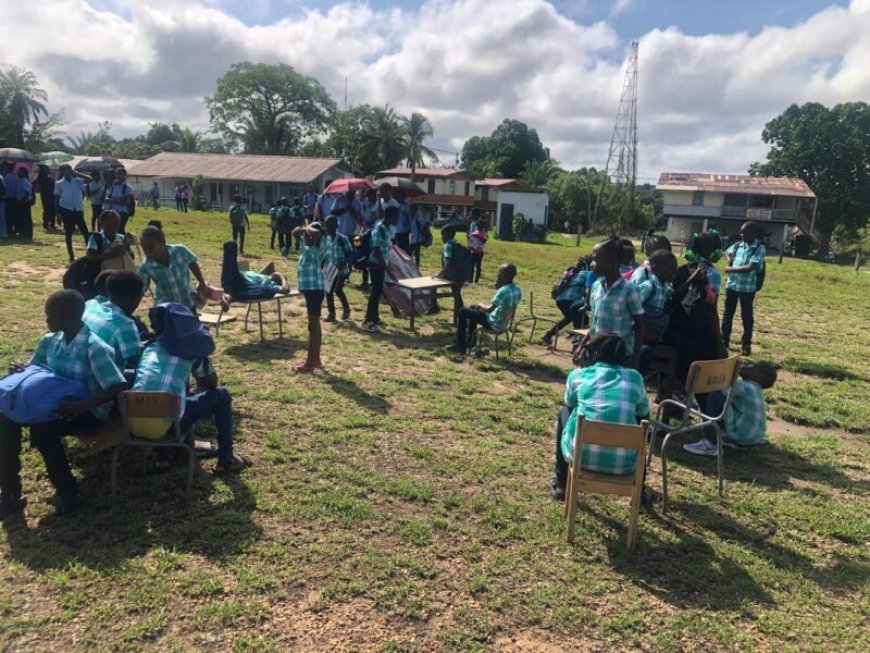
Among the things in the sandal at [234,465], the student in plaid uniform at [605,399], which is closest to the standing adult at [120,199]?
the sandal at [234,465]

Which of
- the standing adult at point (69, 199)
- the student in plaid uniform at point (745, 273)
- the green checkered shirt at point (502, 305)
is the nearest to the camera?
the green checkered shirt at point (502, 305)

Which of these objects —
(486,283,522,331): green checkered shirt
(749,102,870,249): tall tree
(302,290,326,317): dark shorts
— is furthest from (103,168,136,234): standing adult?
(749,102,870,249): tall tree

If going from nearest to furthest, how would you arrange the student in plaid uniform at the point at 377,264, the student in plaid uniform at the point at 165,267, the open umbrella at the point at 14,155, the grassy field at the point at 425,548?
the grassy field at the point at 425,548, the student in plaid uniform at the point at 165,267, the student in plaid uniform at the point at 377,264, the open umbrella at the point at 14,155

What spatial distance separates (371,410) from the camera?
19.0ft

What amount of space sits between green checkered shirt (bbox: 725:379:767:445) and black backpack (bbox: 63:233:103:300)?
19.1 ft

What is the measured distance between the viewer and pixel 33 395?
11.3ft

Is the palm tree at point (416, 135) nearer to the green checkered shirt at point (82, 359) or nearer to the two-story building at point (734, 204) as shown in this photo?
the two-story building at point (734, 204)

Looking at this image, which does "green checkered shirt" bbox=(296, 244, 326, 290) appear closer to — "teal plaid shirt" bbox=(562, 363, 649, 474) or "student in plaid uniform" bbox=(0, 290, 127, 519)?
"student in plaid uniform" bbox=(0, 290, 127, 519)

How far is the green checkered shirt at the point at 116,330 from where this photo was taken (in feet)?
13.6

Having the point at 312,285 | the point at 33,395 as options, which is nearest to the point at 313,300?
the point at 312,285

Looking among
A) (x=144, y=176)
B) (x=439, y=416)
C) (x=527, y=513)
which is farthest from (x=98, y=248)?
(x=144, y=176)

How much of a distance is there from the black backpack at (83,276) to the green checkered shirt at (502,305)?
434 cm

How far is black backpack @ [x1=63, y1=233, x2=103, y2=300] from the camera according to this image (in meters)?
5.64

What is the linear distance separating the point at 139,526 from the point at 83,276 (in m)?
3.05
